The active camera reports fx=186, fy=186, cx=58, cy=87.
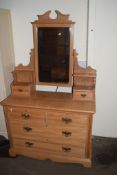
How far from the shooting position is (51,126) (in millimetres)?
2021

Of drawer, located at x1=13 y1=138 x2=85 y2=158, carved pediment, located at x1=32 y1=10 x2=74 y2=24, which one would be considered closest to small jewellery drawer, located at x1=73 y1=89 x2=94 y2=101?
drawer, located at x1=13 y1=138 x2=85 y2=158

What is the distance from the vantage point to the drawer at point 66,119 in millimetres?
1912

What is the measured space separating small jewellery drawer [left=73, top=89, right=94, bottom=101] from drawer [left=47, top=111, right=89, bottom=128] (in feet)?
0.80

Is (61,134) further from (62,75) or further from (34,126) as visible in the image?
(62,75)

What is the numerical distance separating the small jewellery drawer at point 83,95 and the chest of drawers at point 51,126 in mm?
60

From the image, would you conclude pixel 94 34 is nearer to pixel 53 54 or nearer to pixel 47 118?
pixel 53 54

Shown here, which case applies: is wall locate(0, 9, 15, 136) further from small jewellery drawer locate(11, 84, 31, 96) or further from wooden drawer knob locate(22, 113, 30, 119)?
wooden drawer knob locate(22, 113, 30, 119)

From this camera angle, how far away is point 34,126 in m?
2.08

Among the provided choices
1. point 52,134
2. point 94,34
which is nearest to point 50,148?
point 52,134

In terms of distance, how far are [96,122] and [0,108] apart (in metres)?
1.30

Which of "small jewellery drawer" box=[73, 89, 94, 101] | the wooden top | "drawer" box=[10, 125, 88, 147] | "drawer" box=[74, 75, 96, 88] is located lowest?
"drawer" box=[10, 125, 88, 147]

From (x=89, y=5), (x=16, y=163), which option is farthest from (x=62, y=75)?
(x=16, y=163)

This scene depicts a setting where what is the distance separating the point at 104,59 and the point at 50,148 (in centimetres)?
123

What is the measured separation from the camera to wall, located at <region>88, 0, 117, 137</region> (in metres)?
2.05
